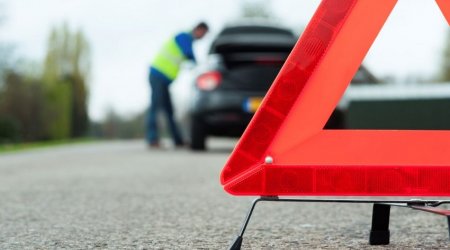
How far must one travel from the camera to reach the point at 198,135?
34.7 ft

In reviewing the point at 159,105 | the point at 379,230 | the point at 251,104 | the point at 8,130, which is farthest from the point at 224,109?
the point at 8,130

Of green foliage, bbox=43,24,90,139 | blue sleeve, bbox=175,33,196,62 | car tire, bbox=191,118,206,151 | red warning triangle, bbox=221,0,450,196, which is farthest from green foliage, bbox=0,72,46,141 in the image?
red warning triangle, bbox=221,0,450,196

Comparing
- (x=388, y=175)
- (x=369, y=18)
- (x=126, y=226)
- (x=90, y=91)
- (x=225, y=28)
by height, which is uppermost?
(x=90, y=91)

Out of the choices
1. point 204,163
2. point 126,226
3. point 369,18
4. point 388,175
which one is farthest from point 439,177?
point 204,163

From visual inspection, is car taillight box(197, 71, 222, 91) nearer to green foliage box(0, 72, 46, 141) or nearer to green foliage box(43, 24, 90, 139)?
green foliage box(0, 72, 46, 141)

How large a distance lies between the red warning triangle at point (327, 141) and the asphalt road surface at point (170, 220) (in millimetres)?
500

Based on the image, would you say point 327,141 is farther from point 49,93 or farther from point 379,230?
point 49,93

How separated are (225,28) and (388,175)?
891cm

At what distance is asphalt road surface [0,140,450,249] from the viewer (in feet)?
9.49

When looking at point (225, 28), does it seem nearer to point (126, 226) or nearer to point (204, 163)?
point (204, 163)

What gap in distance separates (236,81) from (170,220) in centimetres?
614

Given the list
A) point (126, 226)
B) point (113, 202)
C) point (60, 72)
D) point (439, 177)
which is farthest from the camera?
point (60, 72)

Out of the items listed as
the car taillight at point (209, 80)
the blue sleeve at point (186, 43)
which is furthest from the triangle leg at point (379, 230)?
the blue sleeve at point (186, 43)

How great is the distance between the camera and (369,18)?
2.44 m
